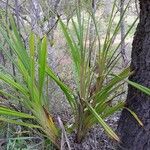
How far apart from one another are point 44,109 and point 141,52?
59 cm

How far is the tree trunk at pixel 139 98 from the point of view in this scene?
1.83 metres

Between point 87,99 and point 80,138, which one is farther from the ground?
point 87,99

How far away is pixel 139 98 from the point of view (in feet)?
6.48

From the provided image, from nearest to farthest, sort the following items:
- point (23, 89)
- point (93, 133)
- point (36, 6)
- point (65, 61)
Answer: point (23, 89)
point (93, 133)
point (36, 6)
point (65, 61)

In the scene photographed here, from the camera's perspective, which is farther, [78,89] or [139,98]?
[78,89]

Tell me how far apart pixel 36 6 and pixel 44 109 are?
1957 millimetres

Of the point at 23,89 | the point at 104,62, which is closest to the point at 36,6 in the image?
the point at 104,62

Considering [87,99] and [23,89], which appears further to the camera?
[87,99]

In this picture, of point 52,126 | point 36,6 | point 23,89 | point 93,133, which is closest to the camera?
point 23,89

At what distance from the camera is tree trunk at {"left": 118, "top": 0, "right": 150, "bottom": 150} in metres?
1.83

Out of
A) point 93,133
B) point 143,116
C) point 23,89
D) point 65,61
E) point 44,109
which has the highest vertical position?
point 23,89

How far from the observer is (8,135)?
227 centimetres

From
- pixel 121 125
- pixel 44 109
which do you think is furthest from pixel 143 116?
pixel 44 109

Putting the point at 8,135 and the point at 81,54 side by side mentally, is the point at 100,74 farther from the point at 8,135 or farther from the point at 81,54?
the point at 8,135
